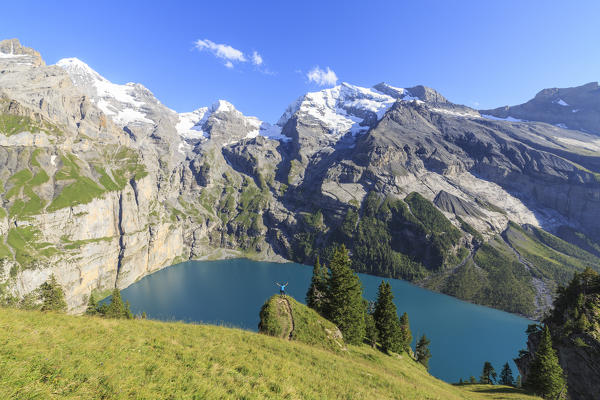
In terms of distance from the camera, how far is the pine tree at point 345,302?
3075 centimetres

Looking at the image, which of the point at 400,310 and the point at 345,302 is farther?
the point at 400,310

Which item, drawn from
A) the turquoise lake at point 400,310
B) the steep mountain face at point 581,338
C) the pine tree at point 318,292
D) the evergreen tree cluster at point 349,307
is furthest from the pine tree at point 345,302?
the turquoise lake at point 400,310

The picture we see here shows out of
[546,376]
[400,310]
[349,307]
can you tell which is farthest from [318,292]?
[400,310]

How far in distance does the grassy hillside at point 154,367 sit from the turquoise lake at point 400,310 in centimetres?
7124

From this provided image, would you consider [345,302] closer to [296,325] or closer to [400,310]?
[296,325]

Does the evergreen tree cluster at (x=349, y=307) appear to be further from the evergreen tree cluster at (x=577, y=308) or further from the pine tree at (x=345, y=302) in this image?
the evergreen tree cluster at (x=577, y=308)

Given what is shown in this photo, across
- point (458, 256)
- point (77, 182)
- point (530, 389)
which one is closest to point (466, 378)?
point (530, 389)

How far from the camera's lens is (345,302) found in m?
32.2

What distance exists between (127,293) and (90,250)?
33.0 meters

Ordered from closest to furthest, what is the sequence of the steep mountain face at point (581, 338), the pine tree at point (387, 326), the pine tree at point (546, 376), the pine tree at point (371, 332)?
the pine tree at point (546, 376), the pine tree at point (371, 332), the pine tree at point (387, 326), the steep mountain face at point (581, 338)

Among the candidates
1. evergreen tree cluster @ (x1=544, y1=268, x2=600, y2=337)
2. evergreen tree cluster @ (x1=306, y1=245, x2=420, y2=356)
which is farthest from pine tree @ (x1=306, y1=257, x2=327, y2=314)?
evergreen tree cluster @ (x1=544, y1=268, x2=600, y2=337)

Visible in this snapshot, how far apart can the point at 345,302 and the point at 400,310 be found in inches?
4704

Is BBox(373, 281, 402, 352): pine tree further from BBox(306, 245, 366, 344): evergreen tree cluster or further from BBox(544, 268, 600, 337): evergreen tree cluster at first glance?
BBox(544, 268, 600, 337): evergreen tree cluster

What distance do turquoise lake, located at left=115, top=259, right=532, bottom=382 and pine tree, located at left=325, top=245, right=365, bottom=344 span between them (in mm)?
55272
